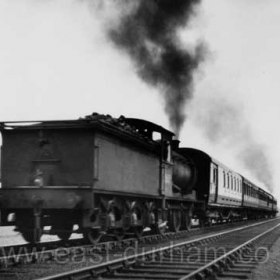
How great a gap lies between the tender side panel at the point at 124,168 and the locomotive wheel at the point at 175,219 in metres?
2.28

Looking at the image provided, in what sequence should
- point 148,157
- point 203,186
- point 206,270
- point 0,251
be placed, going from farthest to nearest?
point 203,186
point 148,157
point 0,251
point 206,270

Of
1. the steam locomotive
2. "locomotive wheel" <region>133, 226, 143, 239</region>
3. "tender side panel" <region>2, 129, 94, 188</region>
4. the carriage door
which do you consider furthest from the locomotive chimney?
"tender side panel" <region>2, 129, 94, 188</region>

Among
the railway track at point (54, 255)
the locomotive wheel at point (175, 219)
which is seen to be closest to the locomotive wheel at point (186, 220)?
the locomotive wheel at point (175, 219)

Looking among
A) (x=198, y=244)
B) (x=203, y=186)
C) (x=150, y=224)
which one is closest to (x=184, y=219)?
(x=203, y=186)

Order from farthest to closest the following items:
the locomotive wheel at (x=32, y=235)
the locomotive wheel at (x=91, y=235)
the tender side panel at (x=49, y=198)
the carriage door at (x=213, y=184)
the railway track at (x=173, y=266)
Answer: the carriage door at (x=213, y=184), the locomotive wheel at (x=91, y=235), the tender side panel at (x=49, y=198), the locomotive wheel at (x=32, y=235), the railway track at (x=173, y=266)

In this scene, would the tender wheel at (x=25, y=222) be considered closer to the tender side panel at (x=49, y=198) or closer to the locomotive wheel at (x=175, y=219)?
the tender side panel at (x=49, y=198)

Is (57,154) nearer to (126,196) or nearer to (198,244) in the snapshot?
(126,196)

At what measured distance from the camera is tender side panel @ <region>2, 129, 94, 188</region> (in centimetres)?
1025

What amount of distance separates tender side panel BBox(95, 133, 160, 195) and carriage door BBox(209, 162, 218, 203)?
5.83m

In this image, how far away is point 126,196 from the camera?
38.4 feet

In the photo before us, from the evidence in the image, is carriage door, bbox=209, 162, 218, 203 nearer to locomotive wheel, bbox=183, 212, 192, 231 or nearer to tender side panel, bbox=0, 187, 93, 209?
locomotive wheel, bbox=183, 212, 192, 231

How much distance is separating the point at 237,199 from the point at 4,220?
17679 millimetres

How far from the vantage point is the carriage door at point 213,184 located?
19.5m

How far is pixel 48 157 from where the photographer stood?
34.5 ft
